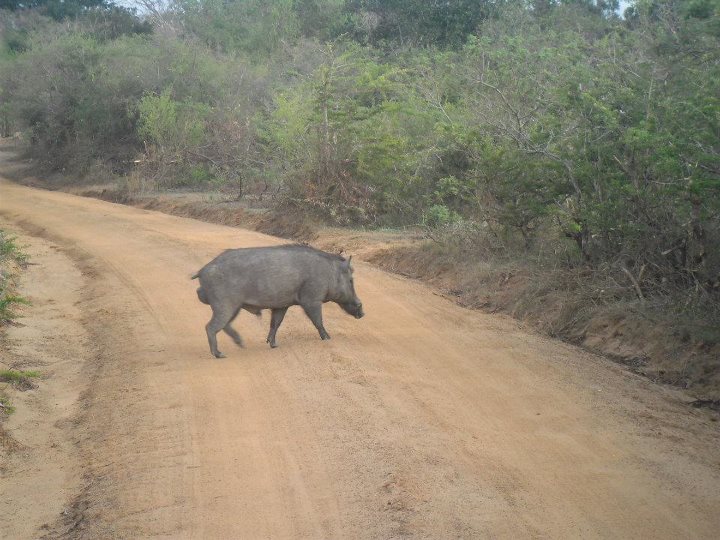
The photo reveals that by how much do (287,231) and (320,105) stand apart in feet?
9.44

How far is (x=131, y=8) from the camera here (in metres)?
48.8

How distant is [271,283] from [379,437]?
2932mm

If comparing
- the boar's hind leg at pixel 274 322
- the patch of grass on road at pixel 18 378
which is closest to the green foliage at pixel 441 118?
the boar's hind leg at pixel 274 322

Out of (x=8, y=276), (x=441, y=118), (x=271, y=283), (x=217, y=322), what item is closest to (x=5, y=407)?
(x=217, y=322)

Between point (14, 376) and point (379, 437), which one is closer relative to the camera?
point (379, 437)

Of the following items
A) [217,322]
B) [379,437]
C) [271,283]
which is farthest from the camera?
[271,283]

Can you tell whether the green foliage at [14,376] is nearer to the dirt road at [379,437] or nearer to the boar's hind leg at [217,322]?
the dirt road at [379,437]

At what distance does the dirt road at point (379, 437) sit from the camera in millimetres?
5664

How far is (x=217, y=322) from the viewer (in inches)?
364

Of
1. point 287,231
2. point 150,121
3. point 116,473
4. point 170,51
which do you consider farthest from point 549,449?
point 170,51

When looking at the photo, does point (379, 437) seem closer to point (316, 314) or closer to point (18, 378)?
point (316, 314)

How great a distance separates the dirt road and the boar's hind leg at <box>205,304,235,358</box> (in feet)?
0.72

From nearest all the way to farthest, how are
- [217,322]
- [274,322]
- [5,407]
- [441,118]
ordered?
[5,407] < [217,322] < [274,322] < [441,118]

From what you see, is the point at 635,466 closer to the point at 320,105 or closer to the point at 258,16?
the point at 320,105
